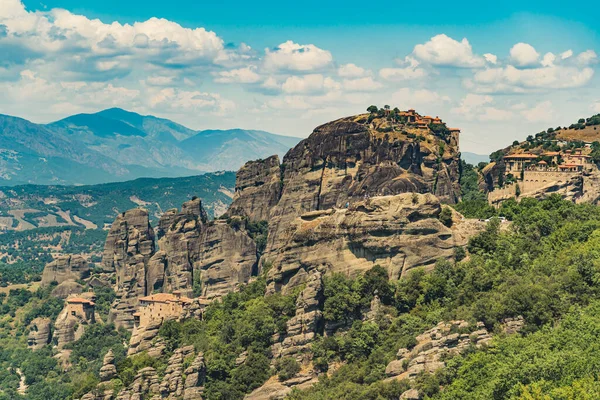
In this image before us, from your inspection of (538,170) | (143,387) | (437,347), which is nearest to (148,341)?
(143,387)

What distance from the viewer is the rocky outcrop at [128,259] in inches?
5906

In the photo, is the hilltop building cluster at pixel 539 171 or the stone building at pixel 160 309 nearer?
the stone building at pixel 160 309

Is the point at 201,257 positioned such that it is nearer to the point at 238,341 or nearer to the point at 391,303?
the point at 238,341

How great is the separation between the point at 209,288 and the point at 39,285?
51.3 metres

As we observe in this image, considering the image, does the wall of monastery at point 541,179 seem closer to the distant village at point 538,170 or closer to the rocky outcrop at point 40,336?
the distant village at point 538,170

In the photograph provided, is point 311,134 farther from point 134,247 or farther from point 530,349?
point 530,349

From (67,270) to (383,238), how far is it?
10203 centimetres

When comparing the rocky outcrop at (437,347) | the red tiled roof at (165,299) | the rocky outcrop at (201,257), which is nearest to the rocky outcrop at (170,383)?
the rocky outcrop at (437,347)

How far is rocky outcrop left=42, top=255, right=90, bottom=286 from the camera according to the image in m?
172

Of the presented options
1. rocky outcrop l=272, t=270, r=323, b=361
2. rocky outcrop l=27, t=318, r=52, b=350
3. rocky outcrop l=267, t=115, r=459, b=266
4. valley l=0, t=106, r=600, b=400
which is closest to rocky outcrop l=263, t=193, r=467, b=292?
valley l=0, t=106, r=600, b=400

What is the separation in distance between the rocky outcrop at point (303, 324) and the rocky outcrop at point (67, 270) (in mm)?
97454

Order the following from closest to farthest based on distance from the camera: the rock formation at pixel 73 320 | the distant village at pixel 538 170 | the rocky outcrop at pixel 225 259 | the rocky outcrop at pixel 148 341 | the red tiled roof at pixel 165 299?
the rocky outcrop at pixel 148 341 < the distant village at pixel 538 170 < the red tiled roof at pixel 165 299 < the rocky outcrop at pixel 225 259 < the rock formation at pixel 73 320

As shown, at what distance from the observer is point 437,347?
67.7 metres

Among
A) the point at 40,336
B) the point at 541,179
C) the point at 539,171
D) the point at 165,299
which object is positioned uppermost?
the point at 539,171
